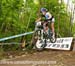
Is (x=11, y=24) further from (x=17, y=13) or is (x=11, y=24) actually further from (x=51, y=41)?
(x=51, y=41)

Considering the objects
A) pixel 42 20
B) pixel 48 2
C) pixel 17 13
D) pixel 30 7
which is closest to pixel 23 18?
pixel 30 7

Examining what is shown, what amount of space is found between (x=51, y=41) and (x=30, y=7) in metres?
11.7

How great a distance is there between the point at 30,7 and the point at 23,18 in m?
1.44

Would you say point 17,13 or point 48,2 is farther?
point 48,2

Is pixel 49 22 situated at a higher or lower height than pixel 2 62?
higher

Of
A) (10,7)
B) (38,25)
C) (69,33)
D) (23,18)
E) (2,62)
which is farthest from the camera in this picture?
(69,33)

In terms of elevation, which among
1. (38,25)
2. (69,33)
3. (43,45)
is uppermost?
(38,25)

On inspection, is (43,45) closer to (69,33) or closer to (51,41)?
(51,41)

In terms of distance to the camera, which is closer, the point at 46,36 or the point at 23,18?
the point at 46,36

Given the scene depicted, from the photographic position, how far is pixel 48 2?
29391 millimetres

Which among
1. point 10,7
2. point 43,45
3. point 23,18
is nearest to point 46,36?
point 43,45

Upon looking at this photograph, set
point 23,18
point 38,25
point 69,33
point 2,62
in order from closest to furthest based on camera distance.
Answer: point 2,62 < point 38,25 < point 23,18 < point 69,33

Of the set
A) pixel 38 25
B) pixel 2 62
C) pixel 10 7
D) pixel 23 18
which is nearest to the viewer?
pixel 2 62

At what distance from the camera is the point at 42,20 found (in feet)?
46.6
